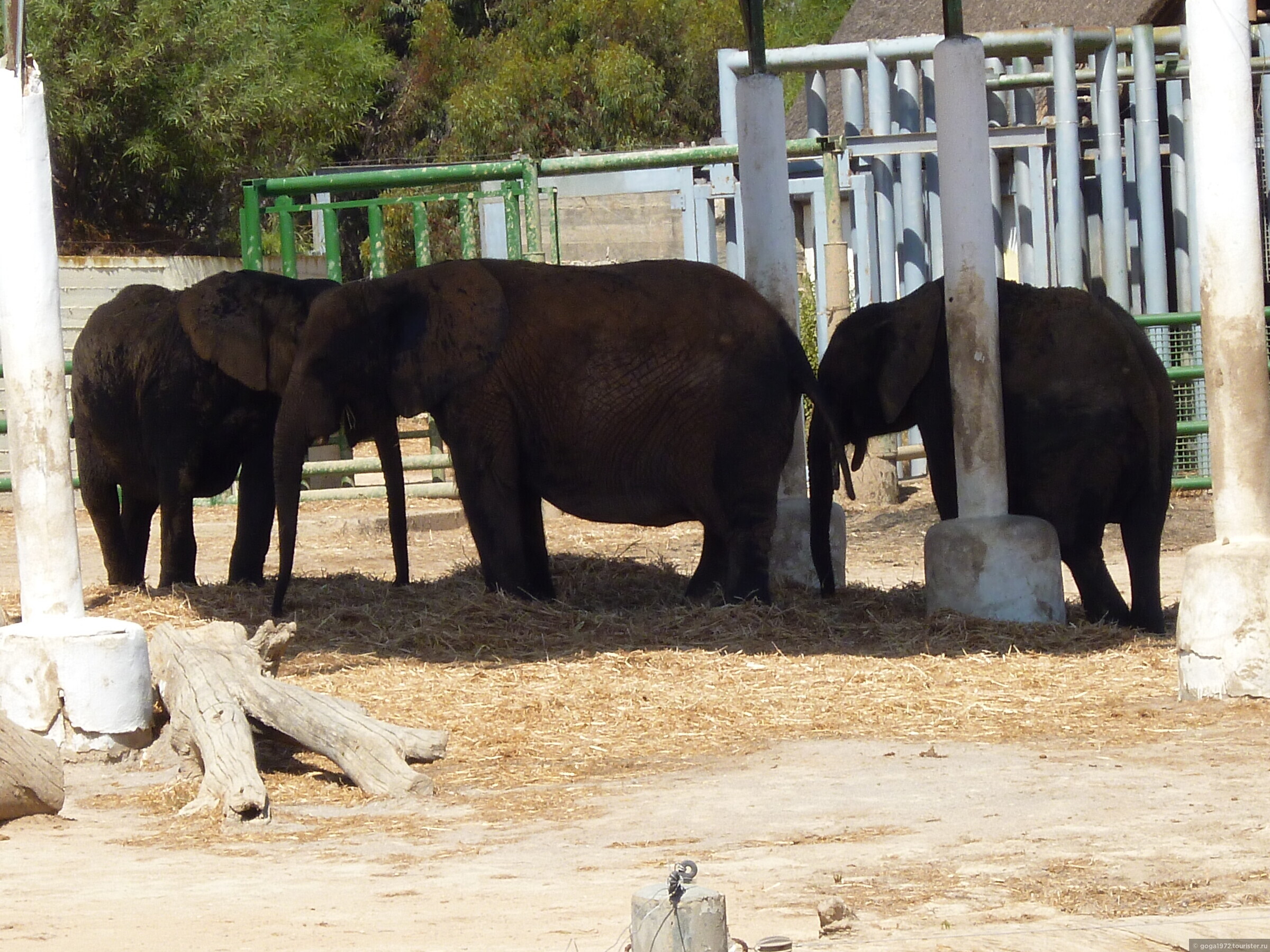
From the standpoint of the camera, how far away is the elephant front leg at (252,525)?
997cm

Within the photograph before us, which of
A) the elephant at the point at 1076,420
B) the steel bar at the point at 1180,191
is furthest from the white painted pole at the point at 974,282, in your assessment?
the steel bar at the point at 1180,191

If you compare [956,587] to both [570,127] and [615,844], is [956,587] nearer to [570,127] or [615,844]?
[615,844]

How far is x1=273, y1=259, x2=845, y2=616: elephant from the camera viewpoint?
913cm

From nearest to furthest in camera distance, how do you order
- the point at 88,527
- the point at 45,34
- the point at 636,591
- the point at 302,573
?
the point at 636,591 < the point at 302,573 < the point at 88,527 < the point at 45,34

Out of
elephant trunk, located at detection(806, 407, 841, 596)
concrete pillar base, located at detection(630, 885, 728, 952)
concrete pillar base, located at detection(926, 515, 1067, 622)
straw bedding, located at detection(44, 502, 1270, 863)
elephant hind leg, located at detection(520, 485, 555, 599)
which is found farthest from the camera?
elephant hind leg, located at detection(520, 485, 555, 599)

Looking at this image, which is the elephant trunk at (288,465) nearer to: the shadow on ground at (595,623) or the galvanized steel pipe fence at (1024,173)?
the shadow on ground at (595,623)

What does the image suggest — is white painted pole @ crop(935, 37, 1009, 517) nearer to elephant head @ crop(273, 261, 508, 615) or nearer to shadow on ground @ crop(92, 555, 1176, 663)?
shadow on ground @ crop(92, 555, 1176, 663)

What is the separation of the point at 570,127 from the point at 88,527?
2008 centimetres

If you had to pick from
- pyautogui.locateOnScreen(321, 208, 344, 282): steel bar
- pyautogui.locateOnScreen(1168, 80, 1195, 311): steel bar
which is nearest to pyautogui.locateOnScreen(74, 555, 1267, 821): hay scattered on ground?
pyautogui.locateOnScreen(321, 208, 344, 282): steel bar

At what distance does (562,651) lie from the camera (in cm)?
814

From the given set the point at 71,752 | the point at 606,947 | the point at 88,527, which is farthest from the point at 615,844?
the point at 88,527

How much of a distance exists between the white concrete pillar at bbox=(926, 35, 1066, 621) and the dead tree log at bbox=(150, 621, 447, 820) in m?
3.12

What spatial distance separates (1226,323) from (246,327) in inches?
193

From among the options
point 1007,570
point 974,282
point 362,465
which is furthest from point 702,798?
point 362,465
